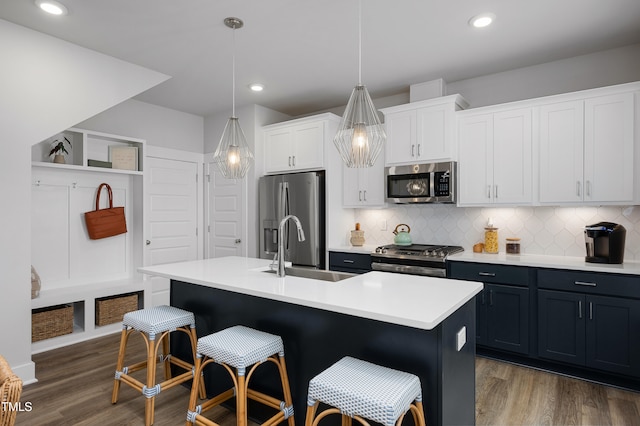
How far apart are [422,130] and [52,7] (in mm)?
3179

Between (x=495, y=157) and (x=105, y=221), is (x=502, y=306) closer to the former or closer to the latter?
(x=495, y=157)

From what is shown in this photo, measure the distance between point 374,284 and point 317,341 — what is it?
1.47 ft

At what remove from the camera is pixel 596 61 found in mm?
3252

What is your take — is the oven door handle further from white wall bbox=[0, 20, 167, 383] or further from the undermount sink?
white wall bbox=[0, 20, 167, 383]

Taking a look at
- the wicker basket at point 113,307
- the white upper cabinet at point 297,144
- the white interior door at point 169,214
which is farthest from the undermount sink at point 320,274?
the white interior door at point 169,214

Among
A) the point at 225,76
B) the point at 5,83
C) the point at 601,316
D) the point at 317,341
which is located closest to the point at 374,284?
the point at 317,341

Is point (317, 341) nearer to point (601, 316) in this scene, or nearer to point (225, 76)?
point (601, 316)

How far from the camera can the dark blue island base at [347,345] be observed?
1638 millimetres

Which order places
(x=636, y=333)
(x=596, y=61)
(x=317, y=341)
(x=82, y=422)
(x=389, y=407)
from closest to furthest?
(x=389, y=407), (x=317, y=341), (x=82, y=422), (x=636, y=333), (x=596, y=61)

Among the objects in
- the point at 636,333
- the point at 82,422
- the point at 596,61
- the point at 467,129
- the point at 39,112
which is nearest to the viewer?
the point at 82,422

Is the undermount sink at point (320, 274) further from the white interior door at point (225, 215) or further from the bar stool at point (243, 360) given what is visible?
the white interior door at point (225, 215)

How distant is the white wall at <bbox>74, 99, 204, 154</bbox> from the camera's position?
424 cm

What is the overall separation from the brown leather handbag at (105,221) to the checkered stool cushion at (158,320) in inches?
78.2

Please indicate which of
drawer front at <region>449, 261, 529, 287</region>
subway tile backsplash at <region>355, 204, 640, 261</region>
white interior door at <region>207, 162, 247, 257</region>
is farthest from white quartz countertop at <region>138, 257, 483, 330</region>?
white interior door at <region>207, 162, 247, 257</region>
